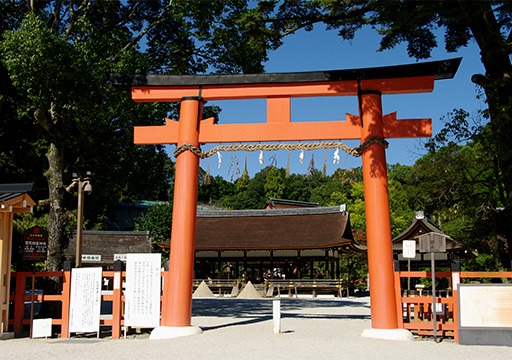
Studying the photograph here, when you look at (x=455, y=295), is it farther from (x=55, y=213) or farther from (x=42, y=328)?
(x=55, y=213)

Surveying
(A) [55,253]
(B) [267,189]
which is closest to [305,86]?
(A) [55,253]

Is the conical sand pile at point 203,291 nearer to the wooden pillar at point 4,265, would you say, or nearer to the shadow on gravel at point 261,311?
the shadow on gravel at point 261,311

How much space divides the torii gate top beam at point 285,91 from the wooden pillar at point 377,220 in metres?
0.24

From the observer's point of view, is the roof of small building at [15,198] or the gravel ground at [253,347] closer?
the gravel ground at [253,347]

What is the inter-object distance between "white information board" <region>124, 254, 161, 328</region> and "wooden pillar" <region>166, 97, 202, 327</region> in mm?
232

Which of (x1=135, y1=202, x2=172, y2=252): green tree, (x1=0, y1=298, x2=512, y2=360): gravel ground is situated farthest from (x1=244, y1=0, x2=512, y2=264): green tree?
(x1=135, y1=202, x2=172, y2=252): green tree

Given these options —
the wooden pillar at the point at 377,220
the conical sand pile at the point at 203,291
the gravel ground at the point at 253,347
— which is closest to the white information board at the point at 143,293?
the gravel ground at the point at 253,347

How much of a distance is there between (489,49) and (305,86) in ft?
12.4

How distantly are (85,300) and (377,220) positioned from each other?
565cm

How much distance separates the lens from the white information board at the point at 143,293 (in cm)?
888

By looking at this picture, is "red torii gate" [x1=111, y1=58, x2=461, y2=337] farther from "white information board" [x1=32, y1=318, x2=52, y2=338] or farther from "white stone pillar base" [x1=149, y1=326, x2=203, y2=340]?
"white information board" [x1=32, y1=318, x2=52, y2=338]

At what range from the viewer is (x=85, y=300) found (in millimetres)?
9016

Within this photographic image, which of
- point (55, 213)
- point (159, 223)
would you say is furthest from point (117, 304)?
point (159, 223)

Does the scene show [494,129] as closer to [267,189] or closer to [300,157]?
[300,157]
